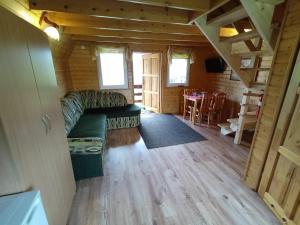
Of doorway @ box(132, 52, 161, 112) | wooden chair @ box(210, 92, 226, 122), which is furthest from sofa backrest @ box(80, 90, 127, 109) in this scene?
wooden chair @ box(210, 92, 226, 122)

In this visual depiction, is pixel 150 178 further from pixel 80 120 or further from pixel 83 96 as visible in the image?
pixel 83 96

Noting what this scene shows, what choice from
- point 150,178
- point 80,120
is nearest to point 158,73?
point 80,120

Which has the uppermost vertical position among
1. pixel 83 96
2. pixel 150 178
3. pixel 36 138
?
pixel 36 138

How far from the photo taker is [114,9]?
201 centimetres

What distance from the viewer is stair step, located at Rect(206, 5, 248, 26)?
165 cm

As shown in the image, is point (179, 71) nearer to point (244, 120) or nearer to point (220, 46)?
point (244, 120)

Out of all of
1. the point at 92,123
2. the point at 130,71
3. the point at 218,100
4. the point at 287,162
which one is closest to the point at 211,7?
the point at 287,162

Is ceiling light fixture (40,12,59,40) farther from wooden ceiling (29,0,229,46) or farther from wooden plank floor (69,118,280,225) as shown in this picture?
wooden plank floor (69,118,280,225)

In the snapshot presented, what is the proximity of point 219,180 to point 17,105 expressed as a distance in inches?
90.2

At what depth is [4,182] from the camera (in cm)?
90

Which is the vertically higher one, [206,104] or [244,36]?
[244,36]

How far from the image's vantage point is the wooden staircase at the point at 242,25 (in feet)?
5.16

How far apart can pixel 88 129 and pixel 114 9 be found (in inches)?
68.7

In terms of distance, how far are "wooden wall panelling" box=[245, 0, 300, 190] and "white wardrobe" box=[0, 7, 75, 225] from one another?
6.99 feet
